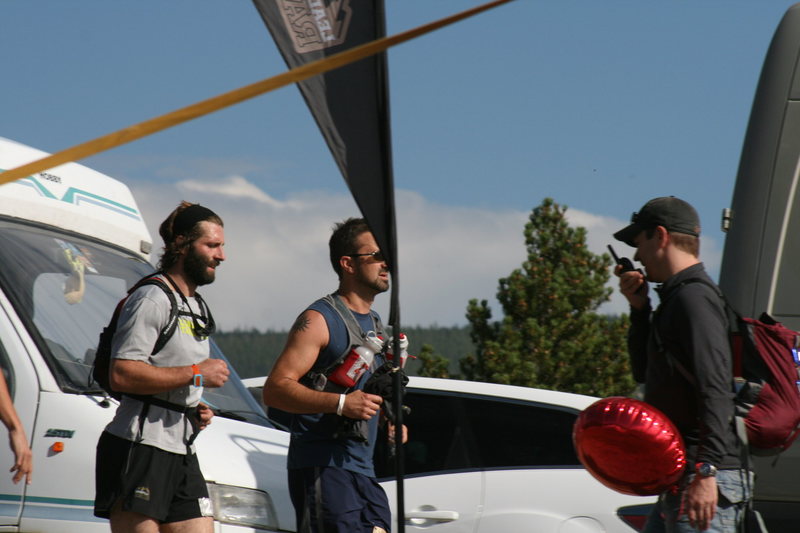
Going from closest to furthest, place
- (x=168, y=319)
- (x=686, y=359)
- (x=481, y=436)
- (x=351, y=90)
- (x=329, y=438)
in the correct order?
(x=351, y=90), (x=686, y=359), (x=168, y=319), (x=329, y=438), (x=481, y=436)

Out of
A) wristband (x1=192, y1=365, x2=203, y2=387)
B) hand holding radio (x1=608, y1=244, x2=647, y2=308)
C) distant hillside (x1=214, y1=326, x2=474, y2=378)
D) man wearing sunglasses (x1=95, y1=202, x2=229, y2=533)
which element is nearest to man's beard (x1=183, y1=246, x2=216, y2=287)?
man wearing sunglasses (x1=95, y1=202, x2=229, y2=533)

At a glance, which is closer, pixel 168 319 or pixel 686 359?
pixel 686 359

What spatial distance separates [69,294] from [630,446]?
9.68 feet

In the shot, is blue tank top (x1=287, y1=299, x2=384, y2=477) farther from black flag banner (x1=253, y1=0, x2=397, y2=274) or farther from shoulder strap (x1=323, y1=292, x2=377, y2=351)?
black flag banner (x1=253, y1=0, x2=397, y2=274)

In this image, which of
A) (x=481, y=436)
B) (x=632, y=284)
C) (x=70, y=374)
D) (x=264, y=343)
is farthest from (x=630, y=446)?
(x=264, y=343)

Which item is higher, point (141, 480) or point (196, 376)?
point (196, 376)

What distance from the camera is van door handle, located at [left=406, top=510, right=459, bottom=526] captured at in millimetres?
5723

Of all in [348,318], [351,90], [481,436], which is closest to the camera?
[351,90]

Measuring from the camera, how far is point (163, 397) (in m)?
4.25

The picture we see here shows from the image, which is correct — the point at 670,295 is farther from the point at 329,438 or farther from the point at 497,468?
the point at 497,468

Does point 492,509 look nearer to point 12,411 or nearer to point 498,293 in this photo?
point 12,411

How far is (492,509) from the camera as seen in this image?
576 cm

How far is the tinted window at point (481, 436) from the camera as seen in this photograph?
5984mm

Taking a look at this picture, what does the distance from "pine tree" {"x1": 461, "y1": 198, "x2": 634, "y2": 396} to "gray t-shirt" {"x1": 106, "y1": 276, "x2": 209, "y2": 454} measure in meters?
18.1
